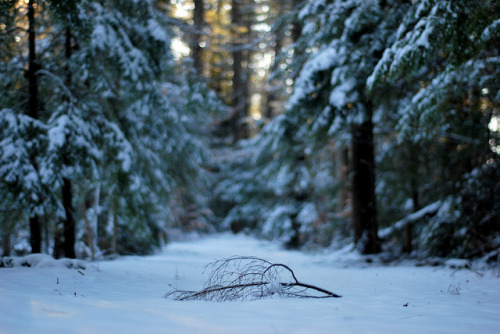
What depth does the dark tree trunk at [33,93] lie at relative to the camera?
579 centimetres

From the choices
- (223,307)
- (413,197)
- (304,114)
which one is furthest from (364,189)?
(223,307)

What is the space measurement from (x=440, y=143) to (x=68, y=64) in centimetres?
714

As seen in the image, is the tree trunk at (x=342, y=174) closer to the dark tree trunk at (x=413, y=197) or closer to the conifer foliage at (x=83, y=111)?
the dark tree trunk at (x=413, y=197)

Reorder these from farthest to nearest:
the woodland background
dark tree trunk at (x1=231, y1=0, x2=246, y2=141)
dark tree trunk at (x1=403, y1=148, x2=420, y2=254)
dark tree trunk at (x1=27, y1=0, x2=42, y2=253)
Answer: dark tree trunk at (x1=231, y1=0, x2=246, y2=141) → dark tree trunk at (x1=403, y1=148, x2=420, y2=254) → dark tree trunk at (x1=27, y1=0, x2=42, y2=253) → the woodland background

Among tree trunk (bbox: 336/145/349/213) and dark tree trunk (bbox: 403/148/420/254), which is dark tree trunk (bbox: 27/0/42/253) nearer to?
dark tree trunk (bbox: 403/148/420/254)

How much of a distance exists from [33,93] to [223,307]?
465 cm

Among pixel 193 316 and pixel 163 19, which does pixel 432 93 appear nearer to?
pixel 193 316

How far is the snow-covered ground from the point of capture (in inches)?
104

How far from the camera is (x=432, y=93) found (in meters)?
5.86

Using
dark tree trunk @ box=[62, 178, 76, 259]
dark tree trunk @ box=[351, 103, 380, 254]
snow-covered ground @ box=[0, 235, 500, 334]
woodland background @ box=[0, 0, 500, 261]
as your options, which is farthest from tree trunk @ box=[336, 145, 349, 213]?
dark tree trunk @ box=[62, 178, 76, 259]

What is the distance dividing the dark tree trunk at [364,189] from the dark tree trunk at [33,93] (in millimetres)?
5815

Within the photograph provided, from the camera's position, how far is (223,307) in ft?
11.0

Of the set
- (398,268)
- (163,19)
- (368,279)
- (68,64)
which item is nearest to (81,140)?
(68,64)

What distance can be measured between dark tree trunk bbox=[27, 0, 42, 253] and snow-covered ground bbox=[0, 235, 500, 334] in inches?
39.6
